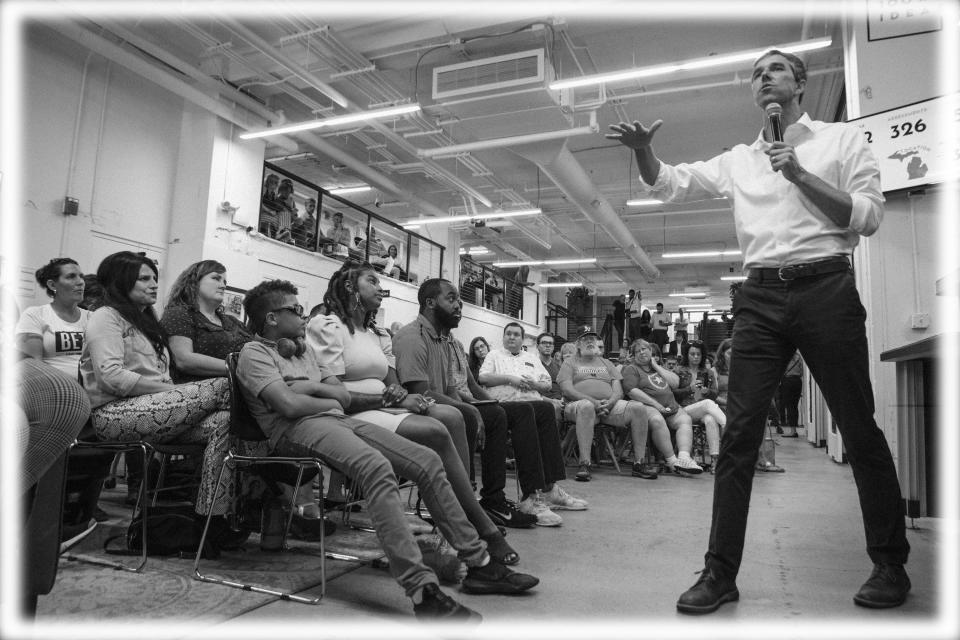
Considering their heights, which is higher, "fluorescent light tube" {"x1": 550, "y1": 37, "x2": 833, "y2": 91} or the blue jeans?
"fluorescent light tube" {"x1": 550, "y1": 37, "x2": 833, "y2": 91}

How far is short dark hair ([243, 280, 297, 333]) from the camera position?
2324 mm

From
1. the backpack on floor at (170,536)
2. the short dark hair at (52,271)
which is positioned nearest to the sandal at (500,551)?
the backpack on floor at (170,536)

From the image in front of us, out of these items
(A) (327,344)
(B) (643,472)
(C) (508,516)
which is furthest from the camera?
(B) (643,472)

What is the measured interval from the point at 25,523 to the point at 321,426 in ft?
2.97

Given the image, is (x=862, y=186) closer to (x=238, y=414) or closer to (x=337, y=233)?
(x=238, y=414)

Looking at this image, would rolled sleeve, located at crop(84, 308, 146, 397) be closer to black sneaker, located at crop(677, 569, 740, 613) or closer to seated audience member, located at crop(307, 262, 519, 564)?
seated audience member, located at crop(307, 262, 519, 564)

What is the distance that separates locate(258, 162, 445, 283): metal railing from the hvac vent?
9.06 ft

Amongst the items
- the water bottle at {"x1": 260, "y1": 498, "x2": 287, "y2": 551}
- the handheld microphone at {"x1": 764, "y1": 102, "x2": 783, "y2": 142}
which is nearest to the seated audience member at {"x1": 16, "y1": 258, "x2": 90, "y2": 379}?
the water bottle at {"x1": 260, "y1": 498, "x2": 287, "y2": 551}

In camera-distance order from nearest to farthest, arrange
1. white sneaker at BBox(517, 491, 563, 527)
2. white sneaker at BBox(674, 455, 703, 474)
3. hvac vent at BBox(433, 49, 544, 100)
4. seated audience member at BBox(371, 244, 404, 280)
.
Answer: white sneaker at BBox(517, 491, 563, 527) < white sneaker at BBox(674, 455, 703, 474) < hvac vent at BBox(433, 49, 544, 100) < seated audience member at BBox(371, 244, 404, 280)

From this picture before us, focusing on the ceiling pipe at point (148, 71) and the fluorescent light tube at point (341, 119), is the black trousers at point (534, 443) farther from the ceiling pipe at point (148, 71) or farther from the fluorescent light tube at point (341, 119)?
the ceiling pipe at point (148, 71)

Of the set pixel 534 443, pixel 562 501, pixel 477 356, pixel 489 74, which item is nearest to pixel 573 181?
pixel 489 74

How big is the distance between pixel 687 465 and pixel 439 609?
3.81 m

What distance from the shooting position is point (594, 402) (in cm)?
484

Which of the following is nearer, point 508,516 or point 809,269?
point 809,269
